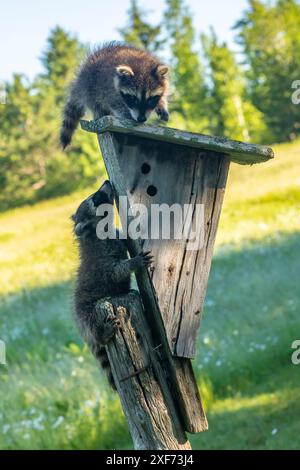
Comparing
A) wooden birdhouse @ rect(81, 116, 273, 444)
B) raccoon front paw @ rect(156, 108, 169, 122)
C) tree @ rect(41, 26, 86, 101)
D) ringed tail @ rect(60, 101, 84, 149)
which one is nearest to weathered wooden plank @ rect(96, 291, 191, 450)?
wooden birdhouse @ rect(81, 116, 273, 444)

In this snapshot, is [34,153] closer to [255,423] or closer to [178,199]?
[255,423]

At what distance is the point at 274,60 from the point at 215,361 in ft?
154

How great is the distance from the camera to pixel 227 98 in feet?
188

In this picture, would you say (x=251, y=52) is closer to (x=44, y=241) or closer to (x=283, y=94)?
(x=283, y=94)

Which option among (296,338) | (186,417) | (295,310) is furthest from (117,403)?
(186,417)

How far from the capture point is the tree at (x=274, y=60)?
54.4m

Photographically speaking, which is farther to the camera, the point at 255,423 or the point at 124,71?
the point at 255,423

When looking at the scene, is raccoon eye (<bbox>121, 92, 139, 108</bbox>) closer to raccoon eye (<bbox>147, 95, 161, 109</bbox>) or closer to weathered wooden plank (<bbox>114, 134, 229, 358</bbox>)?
raccoon eye (<bbox>147, 95, 161, 109</bbox>)

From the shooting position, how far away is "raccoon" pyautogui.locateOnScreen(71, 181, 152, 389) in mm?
5191

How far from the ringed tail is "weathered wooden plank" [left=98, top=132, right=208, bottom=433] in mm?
1578

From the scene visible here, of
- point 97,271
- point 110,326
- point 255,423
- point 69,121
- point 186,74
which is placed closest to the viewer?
point 110,326

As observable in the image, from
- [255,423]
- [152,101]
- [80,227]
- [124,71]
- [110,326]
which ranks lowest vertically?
[255,423]

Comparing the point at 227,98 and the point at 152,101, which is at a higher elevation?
the point at 152,101

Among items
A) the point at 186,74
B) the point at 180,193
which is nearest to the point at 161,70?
the point at 180,193
